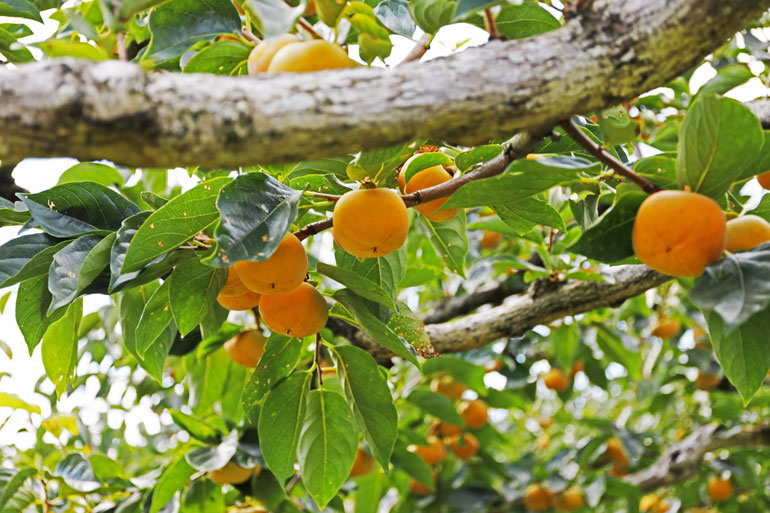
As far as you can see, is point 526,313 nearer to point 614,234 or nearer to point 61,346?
point 614,234

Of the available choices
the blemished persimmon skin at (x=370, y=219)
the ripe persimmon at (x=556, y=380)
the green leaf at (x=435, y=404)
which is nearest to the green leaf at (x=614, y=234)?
the blemished persimmon skin at (x=370, y=219)

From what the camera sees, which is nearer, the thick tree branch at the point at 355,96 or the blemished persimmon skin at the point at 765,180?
the thick tree branch at the point at 355,96

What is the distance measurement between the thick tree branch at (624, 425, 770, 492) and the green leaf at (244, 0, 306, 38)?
2469 mm

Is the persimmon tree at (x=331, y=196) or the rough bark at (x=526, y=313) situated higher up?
the persimmon tree at (x=331, y=196)

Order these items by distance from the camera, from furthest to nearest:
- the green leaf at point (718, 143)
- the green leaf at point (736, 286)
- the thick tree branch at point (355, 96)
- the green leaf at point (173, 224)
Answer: the green leaf at point (173, 224)
the green leaf at point (718, 143)
the green leaf at point (736, 286)
the thick tree branch at point (355, 96)

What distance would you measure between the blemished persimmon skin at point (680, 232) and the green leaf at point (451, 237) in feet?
2.03

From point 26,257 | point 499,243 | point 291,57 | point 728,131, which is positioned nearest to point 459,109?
point 291,57

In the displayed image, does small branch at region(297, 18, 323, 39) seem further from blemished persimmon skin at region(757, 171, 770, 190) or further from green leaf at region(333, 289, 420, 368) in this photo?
blemished persimmon skin at region(757, 171, 770, 190)

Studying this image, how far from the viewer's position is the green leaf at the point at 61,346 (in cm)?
135

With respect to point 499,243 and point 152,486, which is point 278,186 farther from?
point 499,243

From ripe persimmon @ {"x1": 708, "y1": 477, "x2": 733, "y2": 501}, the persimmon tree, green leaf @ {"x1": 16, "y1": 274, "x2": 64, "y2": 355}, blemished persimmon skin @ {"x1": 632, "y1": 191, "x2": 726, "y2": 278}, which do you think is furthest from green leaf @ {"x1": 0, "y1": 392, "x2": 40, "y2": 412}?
ripe persimmon @ {"x1": 708, "y1": 477, "x2": 733, "y2": 501}

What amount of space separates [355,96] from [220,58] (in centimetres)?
56

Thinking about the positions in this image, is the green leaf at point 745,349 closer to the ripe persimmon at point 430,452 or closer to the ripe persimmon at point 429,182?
the ripe persimmon at point 429,182

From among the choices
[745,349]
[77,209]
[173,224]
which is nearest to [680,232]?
[745,349]
